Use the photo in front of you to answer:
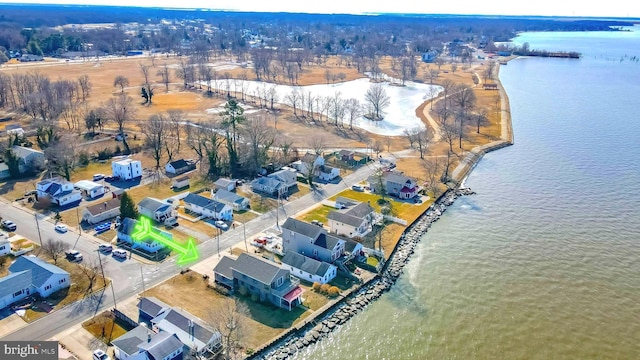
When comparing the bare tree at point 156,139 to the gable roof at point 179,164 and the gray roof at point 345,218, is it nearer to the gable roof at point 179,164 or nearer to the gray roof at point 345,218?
the gable roof at point 179,164

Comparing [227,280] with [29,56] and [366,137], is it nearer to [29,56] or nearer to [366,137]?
[366,137]

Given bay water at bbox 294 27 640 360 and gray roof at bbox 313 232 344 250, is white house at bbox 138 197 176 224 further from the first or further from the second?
bay water at bbox 294 27 640 360

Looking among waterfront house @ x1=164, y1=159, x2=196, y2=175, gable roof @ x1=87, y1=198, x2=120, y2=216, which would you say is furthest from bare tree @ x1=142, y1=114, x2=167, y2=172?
gable roof @ x1=87, y1=198, x2=120, y2=216

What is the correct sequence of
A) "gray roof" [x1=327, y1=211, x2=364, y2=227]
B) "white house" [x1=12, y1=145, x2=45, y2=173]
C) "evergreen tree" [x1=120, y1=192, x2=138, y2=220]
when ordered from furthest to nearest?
"white house" [x1=12, y1=145, x2=45, y2=173], "evergreen tree" [x1=120, y1=192, x2=138, y2=220], "gray roof" [x1=327, y1=211, x2=364, y2=227]

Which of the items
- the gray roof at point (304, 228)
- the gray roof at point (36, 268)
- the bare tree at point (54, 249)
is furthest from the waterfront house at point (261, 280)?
the bare tree at point (54, 249)

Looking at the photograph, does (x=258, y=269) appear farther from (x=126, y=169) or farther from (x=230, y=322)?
(x=126, y=169)

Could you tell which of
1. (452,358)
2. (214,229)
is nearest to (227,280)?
(214,229)
